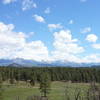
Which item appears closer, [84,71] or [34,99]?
[34,99]

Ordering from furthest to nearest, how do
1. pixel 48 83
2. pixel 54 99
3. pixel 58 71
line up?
pixel 58 71 → pixel 48 83 → pixel 54 99

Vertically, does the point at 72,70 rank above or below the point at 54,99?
above

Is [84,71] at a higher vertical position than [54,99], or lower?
higher

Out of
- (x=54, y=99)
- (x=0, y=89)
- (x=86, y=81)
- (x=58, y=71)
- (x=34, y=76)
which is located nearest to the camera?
(x=0, y=89)

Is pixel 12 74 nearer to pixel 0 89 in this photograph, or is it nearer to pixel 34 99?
pixel 0 89

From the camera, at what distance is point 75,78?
17162cm

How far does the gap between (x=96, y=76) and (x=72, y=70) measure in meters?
20.0

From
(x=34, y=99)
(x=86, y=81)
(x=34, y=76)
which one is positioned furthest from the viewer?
(x=86, y=81)

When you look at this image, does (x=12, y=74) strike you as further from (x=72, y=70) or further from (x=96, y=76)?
(x=96, y=76)

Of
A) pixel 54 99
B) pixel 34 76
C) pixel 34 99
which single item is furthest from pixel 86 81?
pixel 34 99

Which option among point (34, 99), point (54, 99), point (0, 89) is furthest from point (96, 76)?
point (34, 99)

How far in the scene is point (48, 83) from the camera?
92.1 meters

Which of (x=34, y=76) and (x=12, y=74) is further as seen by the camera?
(x=12, y=74)

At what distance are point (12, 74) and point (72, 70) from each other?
45632 millimetres
